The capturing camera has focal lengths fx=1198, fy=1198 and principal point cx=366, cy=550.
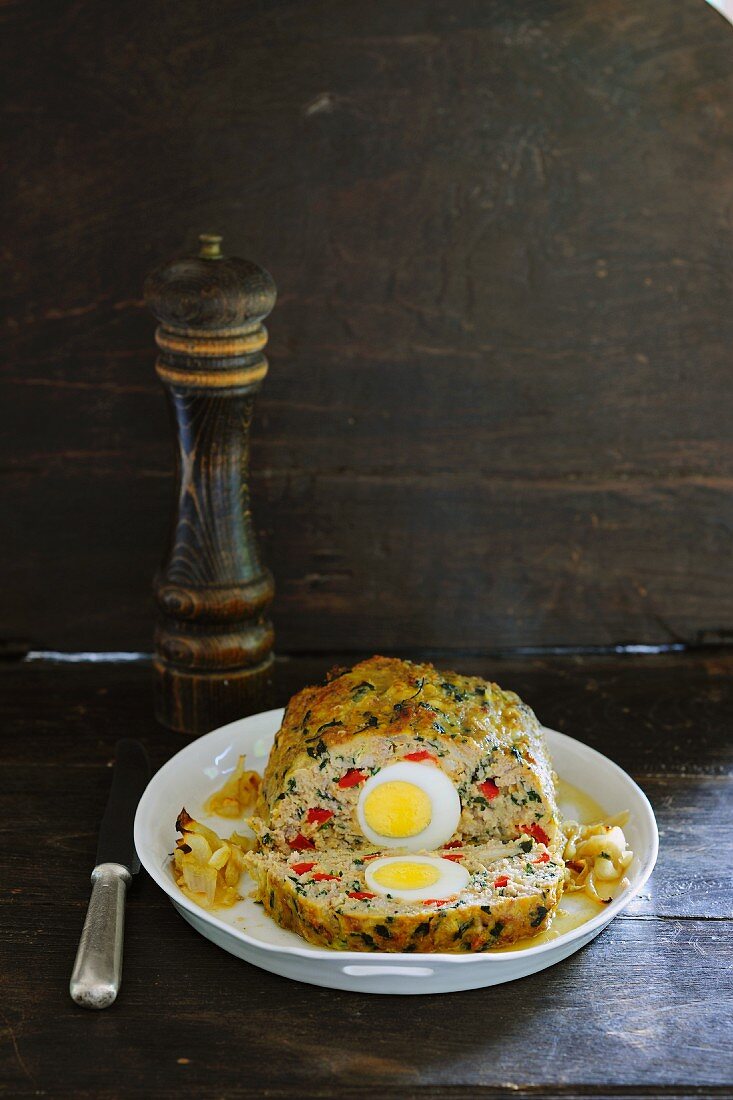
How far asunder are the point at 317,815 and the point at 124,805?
0.28 meters

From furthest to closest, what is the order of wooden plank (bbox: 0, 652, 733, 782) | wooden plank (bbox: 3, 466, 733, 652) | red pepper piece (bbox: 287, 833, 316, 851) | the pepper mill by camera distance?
wooden plank (bbox: 3, 466, 733, 652)
wooden plank (bbox: 0, 652, 733, 782)
the pepper mill
red pepper piece (bbox: 287, 833, 316, 851)

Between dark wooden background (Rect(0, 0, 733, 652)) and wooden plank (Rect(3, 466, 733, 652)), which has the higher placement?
dark wooden background (Rect(0, 0, 733, 652))

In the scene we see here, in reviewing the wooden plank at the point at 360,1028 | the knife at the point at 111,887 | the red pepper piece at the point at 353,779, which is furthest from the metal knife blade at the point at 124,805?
the red pepper piece at the point at 353,779

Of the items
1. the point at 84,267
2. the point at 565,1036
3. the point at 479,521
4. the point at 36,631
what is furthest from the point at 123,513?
the point at 565,1036

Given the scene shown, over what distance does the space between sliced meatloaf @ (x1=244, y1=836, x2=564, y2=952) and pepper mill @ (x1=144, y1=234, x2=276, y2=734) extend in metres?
0.44

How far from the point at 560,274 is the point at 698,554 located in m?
0.51

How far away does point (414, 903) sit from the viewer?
1.16 metres

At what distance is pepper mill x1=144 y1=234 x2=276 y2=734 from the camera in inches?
59.0

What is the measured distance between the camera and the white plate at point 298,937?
1.11m

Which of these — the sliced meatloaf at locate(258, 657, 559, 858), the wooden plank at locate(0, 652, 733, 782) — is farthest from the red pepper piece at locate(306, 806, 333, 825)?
the wooden plank at locate(0, 652, 733, 782)

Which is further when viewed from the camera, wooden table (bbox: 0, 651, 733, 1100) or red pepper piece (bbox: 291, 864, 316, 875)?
red pepper piece (bbox: 291, 864, 316, 875)

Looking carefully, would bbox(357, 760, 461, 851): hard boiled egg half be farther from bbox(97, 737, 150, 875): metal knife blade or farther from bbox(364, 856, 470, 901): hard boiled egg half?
bbox(97, 737, 150, 875): metal knife blade

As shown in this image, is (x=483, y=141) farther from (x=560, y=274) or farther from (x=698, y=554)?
(x=698, y=554)

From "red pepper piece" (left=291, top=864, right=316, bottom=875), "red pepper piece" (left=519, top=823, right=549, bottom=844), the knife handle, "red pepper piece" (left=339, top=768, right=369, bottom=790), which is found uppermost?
"red pepper piece" (left=339, top=768, right=369, bottom=790)
